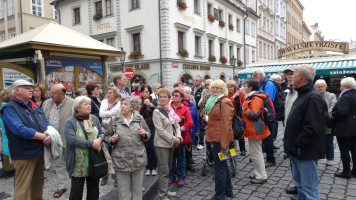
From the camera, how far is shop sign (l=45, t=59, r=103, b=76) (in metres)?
5.54

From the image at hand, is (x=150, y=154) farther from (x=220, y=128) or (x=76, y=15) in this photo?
(x=76, y=15)

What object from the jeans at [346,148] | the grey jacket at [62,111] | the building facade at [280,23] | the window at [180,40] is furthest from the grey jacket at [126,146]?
the building facade at [280,23]

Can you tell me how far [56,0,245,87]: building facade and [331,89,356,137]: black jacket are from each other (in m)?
14.5

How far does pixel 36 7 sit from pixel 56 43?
26196 millimetres

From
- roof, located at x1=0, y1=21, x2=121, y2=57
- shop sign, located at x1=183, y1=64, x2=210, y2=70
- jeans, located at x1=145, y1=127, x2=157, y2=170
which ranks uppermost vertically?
shop sign, located at x1=183, y1=64, x2=210, y2=70

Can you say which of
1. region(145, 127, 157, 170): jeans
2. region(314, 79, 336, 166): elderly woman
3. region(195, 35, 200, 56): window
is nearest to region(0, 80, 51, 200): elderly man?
region(145, 127, 157, 170): jeans

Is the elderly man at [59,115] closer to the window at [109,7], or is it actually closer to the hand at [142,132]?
the hand at [142,132]

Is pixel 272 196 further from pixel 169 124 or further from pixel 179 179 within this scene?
pixel 169 124

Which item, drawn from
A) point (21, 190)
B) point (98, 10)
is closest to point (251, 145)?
point (21, 190)

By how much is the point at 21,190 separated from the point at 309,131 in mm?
3628

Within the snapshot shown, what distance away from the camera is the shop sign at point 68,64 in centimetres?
554

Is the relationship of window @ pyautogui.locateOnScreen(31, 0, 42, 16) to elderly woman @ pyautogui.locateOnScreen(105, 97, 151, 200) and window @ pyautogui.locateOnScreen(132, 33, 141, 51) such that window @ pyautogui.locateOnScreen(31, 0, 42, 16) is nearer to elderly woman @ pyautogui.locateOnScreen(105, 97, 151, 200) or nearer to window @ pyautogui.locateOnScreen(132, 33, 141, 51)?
window @ pyautogui.locateOnScreen(132, 33, 141, 51)

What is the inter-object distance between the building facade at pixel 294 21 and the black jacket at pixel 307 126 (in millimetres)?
47439

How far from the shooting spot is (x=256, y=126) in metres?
4.39
